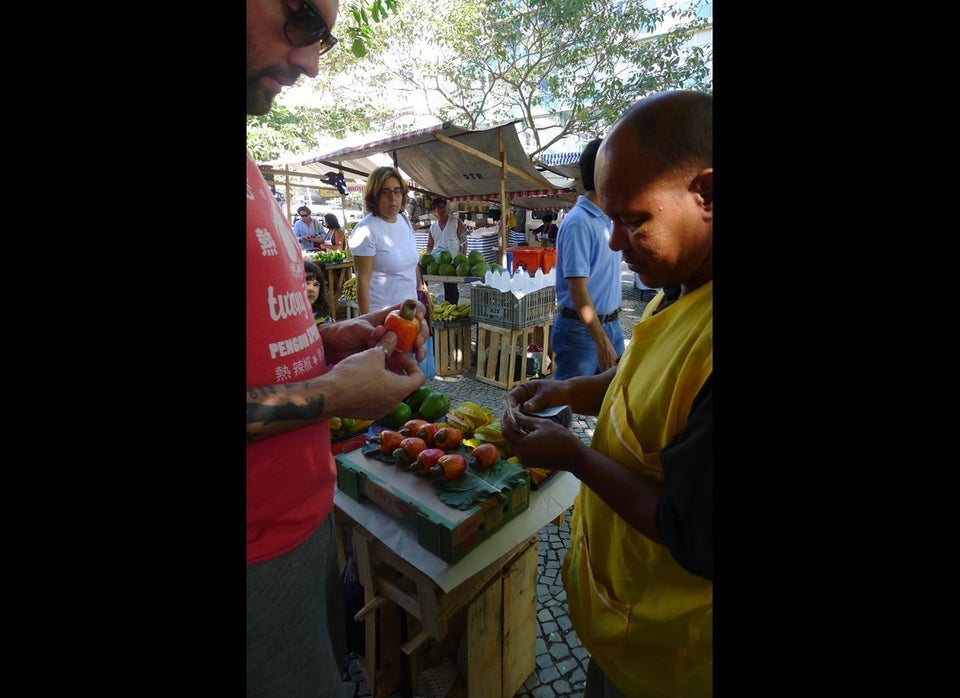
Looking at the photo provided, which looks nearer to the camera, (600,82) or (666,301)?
(666,301)

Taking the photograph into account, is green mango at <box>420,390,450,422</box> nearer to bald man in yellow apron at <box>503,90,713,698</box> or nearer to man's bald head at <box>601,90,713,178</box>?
bald man in yellow apron at <box>503,90,713,698</box>

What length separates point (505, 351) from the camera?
241 inches

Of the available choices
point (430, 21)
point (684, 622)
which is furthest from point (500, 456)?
point (430, 21)

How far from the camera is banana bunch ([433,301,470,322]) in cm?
657

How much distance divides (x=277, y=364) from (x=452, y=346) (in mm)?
5643

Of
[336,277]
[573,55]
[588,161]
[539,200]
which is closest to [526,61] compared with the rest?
[573,55]

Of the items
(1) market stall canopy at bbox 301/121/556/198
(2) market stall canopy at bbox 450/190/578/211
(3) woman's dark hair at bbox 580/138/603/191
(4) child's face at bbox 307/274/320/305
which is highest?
(1) market stall canopy at bbox 301/121/556/198

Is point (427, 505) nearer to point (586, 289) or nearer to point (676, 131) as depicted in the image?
point (676, 131)

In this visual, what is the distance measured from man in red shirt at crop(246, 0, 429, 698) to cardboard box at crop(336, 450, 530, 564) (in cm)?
43

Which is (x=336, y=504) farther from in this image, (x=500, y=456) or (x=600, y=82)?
(x=600, y=82)

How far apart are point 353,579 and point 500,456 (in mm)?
979

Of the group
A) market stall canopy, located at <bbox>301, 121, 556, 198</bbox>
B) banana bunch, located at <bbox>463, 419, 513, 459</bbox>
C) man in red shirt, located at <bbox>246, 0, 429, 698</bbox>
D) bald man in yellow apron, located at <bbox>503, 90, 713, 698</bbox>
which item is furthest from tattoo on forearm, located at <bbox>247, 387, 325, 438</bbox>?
market stall canopy, located at <bbox>301, 121, 556, 198</bbox>
